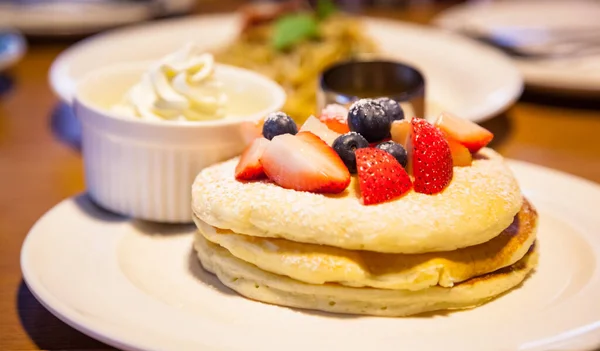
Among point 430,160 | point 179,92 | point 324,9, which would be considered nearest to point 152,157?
point 179,92

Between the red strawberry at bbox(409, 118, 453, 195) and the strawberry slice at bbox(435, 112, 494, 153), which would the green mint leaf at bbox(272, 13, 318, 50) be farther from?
the red strawberry at bbox(409, 118, 453, 195)

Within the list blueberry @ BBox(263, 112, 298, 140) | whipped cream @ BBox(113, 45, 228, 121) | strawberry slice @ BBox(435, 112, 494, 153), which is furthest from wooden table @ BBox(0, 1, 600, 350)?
strawberry slice @ BBox(435, 112, 494, 153)

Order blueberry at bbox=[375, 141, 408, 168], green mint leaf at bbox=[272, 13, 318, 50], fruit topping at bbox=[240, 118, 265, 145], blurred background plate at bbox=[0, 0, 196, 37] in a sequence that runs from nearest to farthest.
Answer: blueberry at bbox=[375, 141, 408, 168], fruit topping at bbox=[240, 118, 265, 145], green mint leaf at bbox=[272, 13, 318, 50], blurred background plate at bbox=[0, 0, 196, 37]

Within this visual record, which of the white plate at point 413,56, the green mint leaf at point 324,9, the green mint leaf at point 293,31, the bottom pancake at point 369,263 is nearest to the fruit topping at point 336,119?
the bottom pancake at point 369,263

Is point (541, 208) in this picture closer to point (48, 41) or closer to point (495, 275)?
point (495, 275)

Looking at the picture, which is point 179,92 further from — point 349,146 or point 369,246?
point 369,246

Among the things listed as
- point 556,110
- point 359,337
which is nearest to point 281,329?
point 359,337

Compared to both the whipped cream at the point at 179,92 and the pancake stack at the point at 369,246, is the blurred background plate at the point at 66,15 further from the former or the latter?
the pancake stack at the point at 369,246
